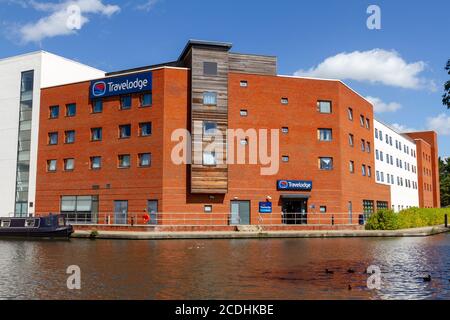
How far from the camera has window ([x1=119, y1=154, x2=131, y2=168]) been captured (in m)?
45.5

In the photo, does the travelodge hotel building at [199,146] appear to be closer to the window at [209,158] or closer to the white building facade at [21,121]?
the window at [209,158]

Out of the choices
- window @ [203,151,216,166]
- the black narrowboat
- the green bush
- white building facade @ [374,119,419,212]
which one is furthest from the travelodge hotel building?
white building facade @ [374,119,419,212]

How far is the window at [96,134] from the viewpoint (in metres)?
47.3

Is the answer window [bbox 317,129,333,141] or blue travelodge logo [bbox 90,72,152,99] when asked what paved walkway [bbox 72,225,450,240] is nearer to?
window [bbox 317,129,333,141]

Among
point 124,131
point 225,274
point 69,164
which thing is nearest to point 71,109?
point 69,164

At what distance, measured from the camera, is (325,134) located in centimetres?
4803

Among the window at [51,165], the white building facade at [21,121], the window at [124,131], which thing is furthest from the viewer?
the white building facade at [21,121]

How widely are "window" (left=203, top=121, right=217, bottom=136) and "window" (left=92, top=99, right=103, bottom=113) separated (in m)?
10.7

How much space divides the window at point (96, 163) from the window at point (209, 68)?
1256 cm

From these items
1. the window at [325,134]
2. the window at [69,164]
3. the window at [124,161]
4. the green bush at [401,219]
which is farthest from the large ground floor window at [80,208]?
the green bush at [401,219]

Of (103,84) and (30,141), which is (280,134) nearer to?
(103,84)
